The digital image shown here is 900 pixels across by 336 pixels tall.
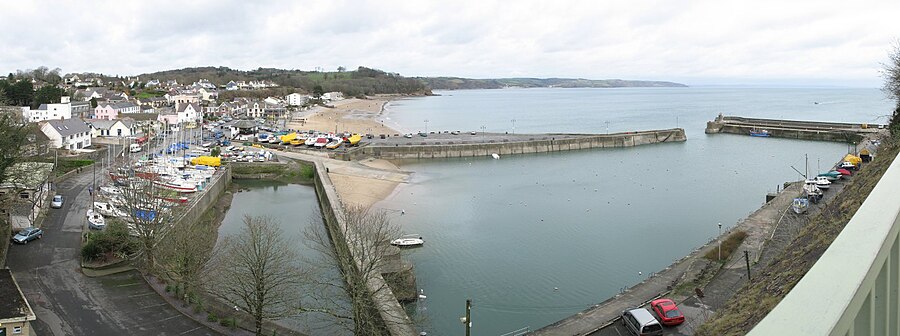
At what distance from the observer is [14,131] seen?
1656cm

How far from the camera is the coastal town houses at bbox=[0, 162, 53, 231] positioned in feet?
49.6

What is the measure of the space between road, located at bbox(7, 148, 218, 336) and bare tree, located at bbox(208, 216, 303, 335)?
85 centimetres

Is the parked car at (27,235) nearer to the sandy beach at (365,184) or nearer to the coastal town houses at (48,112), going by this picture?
the sandy beach at (365,184)

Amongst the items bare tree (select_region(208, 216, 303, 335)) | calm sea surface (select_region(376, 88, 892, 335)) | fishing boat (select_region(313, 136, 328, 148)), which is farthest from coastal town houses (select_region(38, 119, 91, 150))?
bare tree (select_region(208, 216, 303, 335))

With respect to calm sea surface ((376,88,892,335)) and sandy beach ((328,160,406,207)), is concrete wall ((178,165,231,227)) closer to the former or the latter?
sandy beach ((328,160,406,207))

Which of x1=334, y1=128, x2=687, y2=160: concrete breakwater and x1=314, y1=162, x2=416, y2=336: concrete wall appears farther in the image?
x1=334, y1=128, x2=687, y2=160: concrete breakwater

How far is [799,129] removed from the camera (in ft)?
149

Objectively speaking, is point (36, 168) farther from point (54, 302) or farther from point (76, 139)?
point (76, 139)

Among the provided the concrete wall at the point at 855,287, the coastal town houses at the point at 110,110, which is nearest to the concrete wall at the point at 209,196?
the concrete wall at the point at 855,287

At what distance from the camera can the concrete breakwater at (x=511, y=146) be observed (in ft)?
111

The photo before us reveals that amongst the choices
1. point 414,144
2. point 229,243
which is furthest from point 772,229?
point 414,144

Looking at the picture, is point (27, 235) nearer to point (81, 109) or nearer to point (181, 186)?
point (181, 186)

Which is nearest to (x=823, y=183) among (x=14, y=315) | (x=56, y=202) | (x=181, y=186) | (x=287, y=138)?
(x=181, y=186)

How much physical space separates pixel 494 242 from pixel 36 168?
11.9 meters
